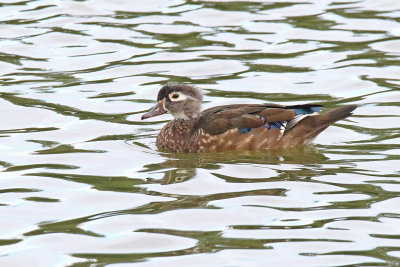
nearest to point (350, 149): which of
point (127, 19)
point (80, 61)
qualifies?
point (80, 61)

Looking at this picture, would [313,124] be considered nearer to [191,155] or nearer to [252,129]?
[252,129]

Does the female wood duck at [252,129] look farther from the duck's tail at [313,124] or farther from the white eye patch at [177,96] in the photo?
the white eye patch at [177,96]

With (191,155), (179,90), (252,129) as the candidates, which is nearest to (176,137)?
(191,155)

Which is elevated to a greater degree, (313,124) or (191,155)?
(313,124)

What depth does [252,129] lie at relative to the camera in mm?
13688

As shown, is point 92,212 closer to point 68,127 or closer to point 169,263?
point 169,263

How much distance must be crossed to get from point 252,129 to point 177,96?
122cm

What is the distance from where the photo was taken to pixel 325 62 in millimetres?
17703

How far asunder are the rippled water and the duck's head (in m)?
0.56

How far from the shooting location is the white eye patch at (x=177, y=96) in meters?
14.2

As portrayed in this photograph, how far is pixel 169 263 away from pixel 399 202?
2.81 m

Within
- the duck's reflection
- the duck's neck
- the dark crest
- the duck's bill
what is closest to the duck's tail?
the duck's reflection

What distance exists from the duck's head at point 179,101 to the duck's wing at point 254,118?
56 centimetres

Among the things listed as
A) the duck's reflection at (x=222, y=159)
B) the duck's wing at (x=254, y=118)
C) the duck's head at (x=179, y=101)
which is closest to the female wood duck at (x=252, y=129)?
the duck's wing at (x=254, y=118)
